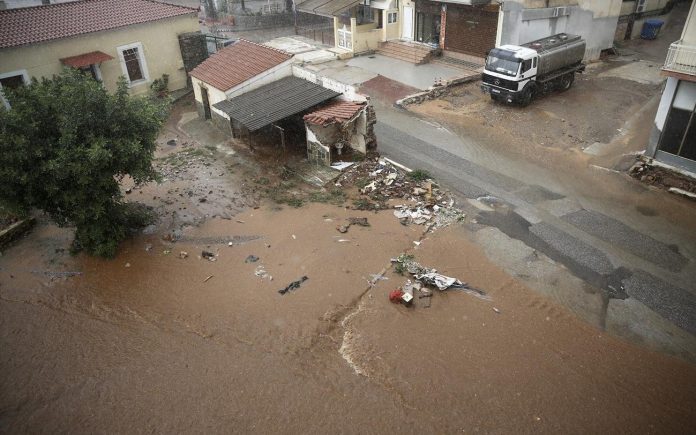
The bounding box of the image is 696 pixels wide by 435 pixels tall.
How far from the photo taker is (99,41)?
2214 centimetres

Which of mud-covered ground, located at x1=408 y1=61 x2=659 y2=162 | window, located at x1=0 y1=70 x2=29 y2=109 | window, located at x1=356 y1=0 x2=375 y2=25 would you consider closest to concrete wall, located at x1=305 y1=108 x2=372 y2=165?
mud-covered ground, located at x1=408 y1=61 x2=659 y2=162

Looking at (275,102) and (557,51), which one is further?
(557,51)

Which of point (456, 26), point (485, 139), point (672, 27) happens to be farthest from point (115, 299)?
point (672, 27)

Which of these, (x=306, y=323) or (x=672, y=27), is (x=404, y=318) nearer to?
(x=306, y=323)

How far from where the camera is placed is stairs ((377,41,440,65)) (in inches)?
1084

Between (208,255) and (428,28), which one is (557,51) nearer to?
(428,28)

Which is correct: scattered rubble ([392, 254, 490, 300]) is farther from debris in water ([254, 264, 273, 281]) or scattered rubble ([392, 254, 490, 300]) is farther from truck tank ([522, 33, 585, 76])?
truck tank ([522, 33, 585, 76])

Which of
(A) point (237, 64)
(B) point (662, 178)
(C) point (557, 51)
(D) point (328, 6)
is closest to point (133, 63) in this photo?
(A) point (237, 64)

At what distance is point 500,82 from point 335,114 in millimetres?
9397

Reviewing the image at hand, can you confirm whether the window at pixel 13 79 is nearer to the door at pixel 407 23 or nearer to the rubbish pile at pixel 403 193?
the rubbish pile at pixel 403 193

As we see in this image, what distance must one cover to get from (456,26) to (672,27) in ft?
61.3

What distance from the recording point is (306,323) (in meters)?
10.5

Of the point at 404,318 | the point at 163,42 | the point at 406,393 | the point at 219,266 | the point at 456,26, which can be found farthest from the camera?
the point at 456,26

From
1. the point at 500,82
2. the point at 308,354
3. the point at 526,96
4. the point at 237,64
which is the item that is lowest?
the point at 308,354
